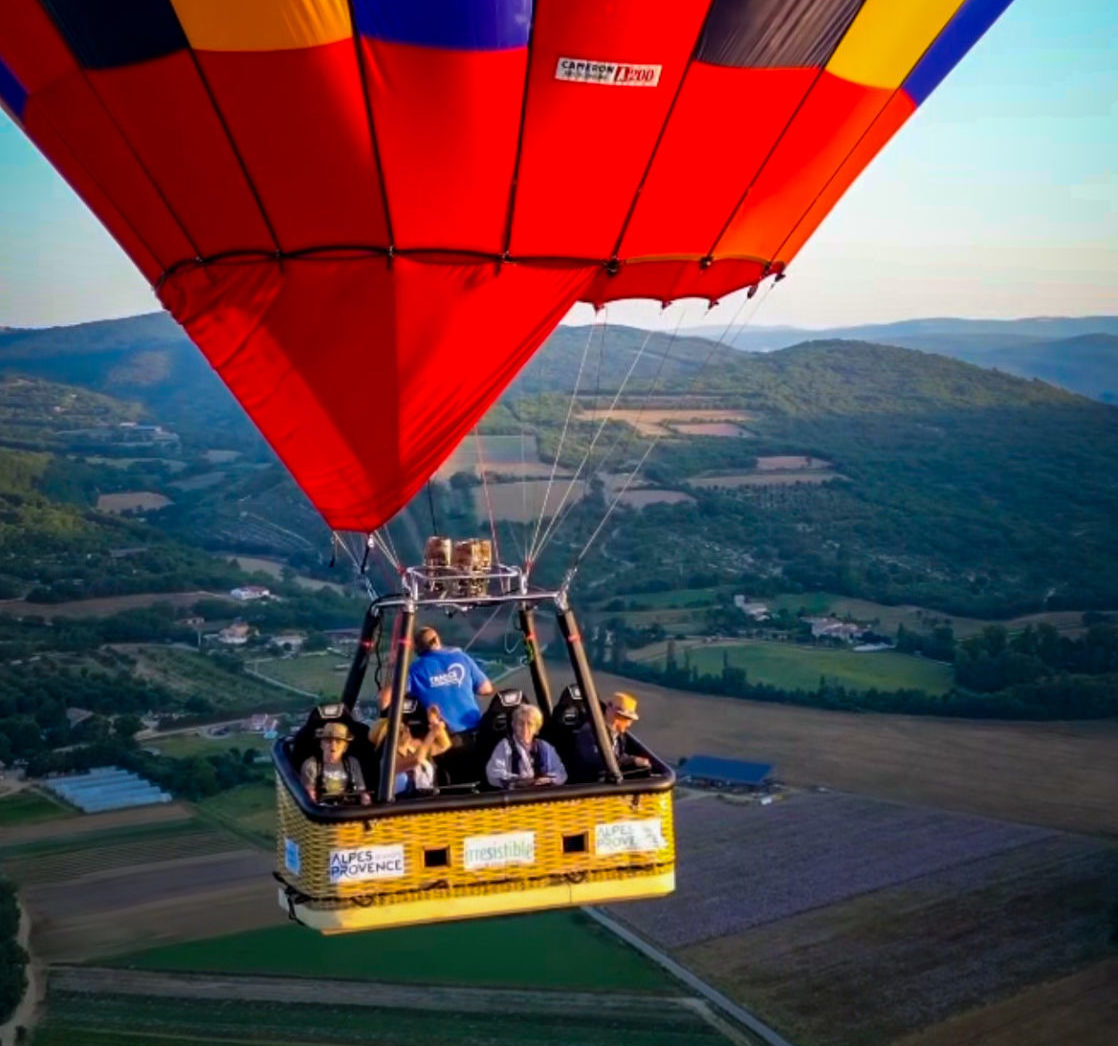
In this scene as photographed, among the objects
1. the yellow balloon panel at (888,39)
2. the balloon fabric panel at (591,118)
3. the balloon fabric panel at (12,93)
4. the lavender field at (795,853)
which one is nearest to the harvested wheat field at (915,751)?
the lavender field at (795,853)

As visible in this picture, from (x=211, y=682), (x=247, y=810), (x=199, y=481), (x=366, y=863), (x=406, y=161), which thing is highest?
(x=199, y=481)

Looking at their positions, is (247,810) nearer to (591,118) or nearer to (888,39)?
(888,39)

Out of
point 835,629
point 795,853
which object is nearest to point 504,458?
point 835,629

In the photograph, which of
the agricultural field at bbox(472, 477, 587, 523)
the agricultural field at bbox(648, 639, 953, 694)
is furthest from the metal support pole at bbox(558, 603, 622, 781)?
the agricultural field at bbox(472, 477, 587, 523)

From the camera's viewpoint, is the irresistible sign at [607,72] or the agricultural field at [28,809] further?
the agricultural field at [28,809]

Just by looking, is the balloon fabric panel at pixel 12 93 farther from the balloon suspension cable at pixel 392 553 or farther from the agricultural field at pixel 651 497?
the agricultural field at pixel 651 497

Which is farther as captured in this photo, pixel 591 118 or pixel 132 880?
pixel 132 880

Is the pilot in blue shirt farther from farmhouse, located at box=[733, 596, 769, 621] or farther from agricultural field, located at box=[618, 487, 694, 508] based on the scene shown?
agricultural field, located at box=[618, 487, 694, 508]
